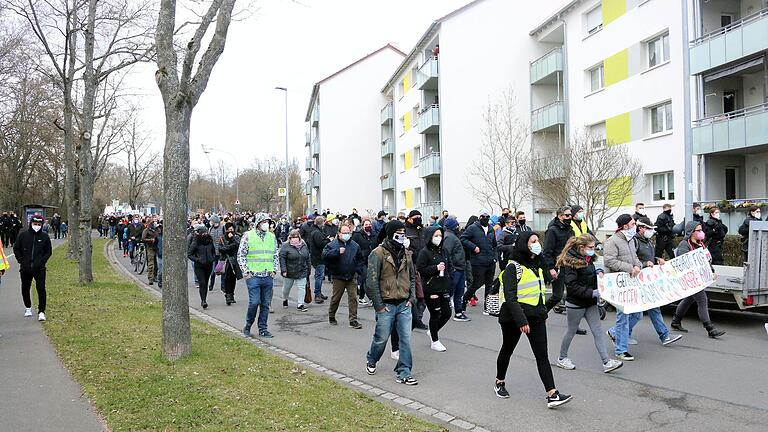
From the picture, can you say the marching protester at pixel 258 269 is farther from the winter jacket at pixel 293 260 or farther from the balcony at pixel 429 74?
the balcony at pixel 429 74

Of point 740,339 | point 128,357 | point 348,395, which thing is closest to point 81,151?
point 128,357

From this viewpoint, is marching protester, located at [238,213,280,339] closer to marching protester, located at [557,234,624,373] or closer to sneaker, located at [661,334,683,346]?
marching protester, located at [557,234,624,373]

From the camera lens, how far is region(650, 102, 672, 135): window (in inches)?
871

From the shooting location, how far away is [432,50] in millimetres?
38375

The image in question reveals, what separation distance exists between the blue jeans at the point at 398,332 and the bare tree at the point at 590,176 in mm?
13945

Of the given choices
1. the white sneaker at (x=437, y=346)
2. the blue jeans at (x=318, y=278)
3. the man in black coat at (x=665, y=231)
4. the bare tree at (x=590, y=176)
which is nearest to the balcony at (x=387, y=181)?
the bare tree at (x=590, y=176)

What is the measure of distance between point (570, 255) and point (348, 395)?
311 cm

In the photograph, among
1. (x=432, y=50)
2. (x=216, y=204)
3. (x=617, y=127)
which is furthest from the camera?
(x=216, y=204)

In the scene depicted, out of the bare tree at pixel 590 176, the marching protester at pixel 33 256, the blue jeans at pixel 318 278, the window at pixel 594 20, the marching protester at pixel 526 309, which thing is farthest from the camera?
the window at pixel 594 20

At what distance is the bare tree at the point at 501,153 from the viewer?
29.8m

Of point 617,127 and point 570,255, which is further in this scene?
point 617,127

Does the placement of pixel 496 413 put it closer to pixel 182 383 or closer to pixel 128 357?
pixel 182 383

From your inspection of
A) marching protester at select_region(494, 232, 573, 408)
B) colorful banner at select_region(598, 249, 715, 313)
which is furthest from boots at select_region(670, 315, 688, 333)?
marching protester at select_region(494, 232, 573, 408)

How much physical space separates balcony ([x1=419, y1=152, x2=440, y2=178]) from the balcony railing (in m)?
11.1
